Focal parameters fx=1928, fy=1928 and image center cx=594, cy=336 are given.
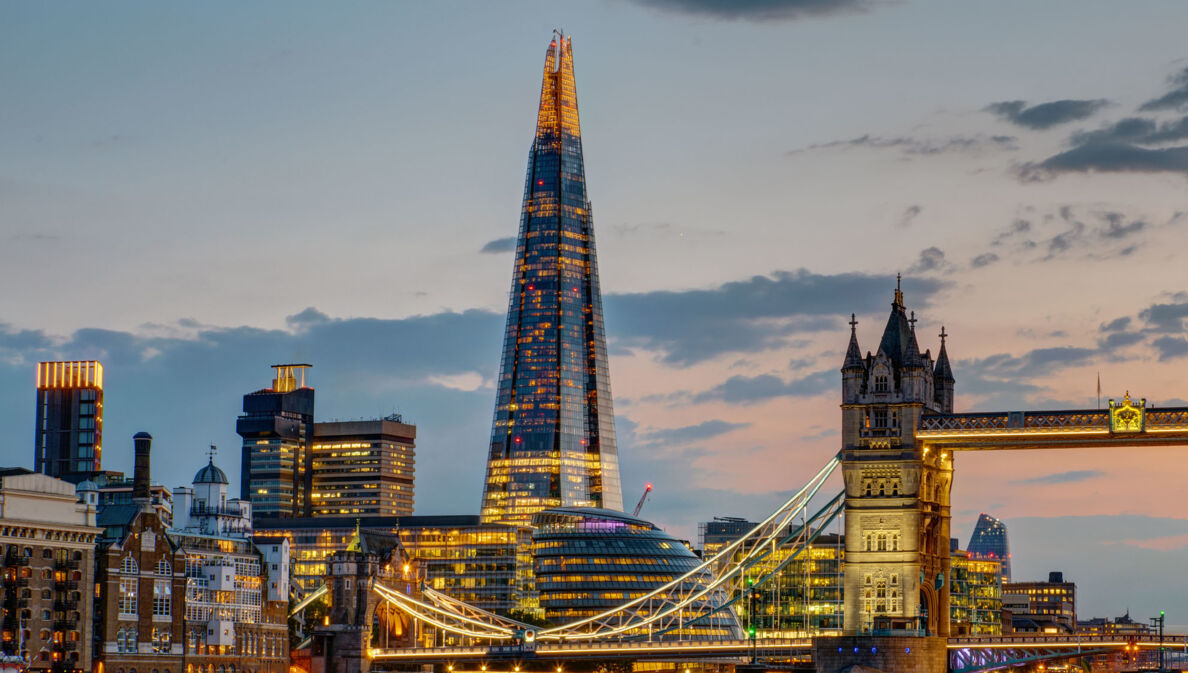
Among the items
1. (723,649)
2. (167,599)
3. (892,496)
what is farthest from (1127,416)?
(167,599)

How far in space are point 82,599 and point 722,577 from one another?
189ft

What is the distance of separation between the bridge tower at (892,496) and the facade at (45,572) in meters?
69.3

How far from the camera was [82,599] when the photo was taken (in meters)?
173

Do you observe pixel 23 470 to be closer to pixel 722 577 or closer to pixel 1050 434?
pixel 722 577

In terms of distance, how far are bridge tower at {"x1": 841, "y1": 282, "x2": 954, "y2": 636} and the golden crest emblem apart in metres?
14.9

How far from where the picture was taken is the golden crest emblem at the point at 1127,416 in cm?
14462

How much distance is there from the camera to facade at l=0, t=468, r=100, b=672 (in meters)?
166

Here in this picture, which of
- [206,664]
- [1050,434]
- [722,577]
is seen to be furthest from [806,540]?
[206,664]

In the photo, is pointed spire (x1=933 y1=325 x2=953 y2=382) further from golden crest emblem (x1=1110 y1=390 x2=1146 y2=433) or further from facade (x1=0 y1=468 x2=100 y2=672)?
facade (x1=0 y1=468 x2=100 y2=672)

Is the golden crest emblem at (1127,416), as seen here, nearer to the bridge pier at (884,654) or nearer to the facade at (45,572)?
the bridge pier at (884,654)

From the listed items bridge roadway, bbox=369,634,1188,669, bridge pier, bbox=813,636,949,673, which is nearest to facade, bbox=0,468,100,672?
bridge roadway, bbox=369,634,1188,669

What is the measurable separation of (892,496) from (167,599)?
7353 centimetres

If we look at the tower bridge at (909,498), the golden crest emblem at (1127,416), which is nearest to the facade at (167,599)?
the tower bridge at (909,498)

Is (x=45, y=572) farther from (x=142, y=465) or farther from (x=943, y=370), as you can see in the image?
(x=943, y=370)
